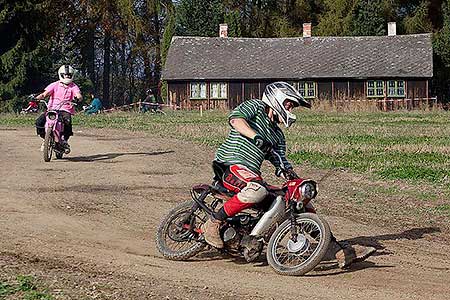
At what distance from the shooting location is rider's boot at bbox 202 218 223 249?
8414 millimetres

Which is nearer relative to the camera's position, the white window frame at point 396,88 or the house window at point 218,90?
the white window frame at point 396,88

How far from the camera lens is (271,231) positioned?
845 centimetres

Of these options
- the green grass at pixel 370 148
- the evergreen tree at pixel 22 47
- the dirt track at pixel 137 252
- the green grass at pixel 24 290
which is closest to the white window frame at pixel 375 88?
the evergreen tree at pixel 22 47

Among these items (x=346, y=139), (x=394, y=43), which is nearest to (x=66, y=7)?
(x=394, y=43)

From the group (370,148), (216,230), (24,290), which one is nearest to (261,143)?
(216,230)

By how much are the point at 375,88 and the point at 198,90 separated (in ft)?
42.7

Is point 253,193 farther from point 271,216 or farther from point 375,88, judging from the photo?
point 375,88

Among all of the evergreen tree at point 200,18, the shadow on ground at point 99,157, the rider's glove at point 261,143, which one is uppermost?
the evergreen tree at point 200,18

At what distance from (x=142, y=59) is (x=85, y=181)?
208 ft

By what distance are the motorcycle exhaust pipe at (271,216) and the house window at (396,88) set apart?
181ft

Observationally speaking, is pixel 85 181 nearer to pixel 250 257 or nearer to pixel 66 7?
pixel 250 257

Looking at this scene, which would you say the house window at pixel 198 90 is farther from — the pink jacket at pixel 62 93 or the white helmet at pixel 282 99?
the white helmet at pixel 282 99

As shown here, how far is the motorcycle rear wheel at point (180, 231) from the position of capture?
8742mm

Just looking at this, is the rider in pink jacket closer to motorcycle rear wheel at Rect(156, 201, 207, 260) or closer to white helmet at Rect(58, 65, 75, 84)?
white helmet at Rect(58, 65, 75, 84)
